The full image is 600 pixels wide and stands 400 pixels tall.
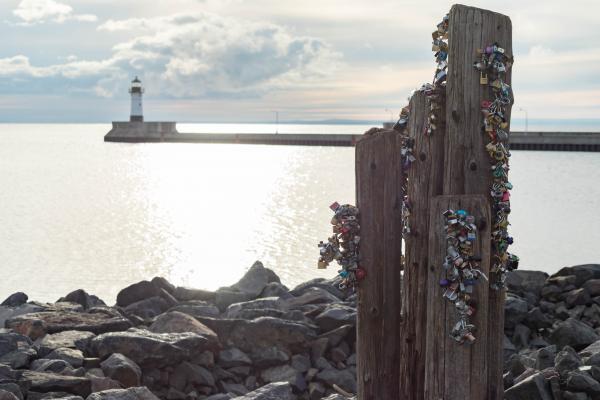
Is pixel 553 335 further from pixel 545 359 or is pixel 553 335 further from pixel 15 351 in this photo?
pixel 15 351

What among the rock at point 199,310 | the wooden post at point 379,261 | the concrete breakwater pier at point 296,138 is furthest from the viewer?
the concrete breakwater pier at point 296,138

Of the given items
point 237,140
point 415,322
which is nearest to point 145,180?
point 237,140

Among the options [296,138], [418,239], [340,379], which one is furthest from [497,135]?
[296,138]

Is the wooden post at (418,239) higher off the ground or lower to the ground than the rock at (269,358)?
higher

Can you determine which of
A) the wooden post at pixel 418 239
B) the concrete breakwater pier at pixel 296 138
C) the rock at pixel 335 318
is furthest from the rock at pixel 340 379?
the concrete breakwater pier at pixel 296 138

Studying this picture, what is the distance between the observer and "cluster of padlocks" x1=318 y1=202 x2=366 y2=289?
21.1 ft

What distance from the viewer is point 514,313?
1225cm

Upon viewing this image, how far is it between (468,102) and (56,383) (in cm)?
531

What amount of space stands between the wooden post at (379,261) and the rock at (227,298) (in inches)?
277

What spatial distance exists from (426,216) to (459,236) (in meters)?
0.54

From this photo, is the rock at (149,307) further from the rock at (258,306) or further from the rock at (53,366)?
the rock at (53,366)

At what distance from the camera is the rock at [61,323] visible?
34.2 feet

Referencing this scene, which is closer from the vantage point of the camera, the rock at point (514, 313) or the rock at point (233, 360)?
the rock at point (233, 360)

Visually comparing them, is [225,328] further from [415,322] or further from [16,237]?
[16,237]
